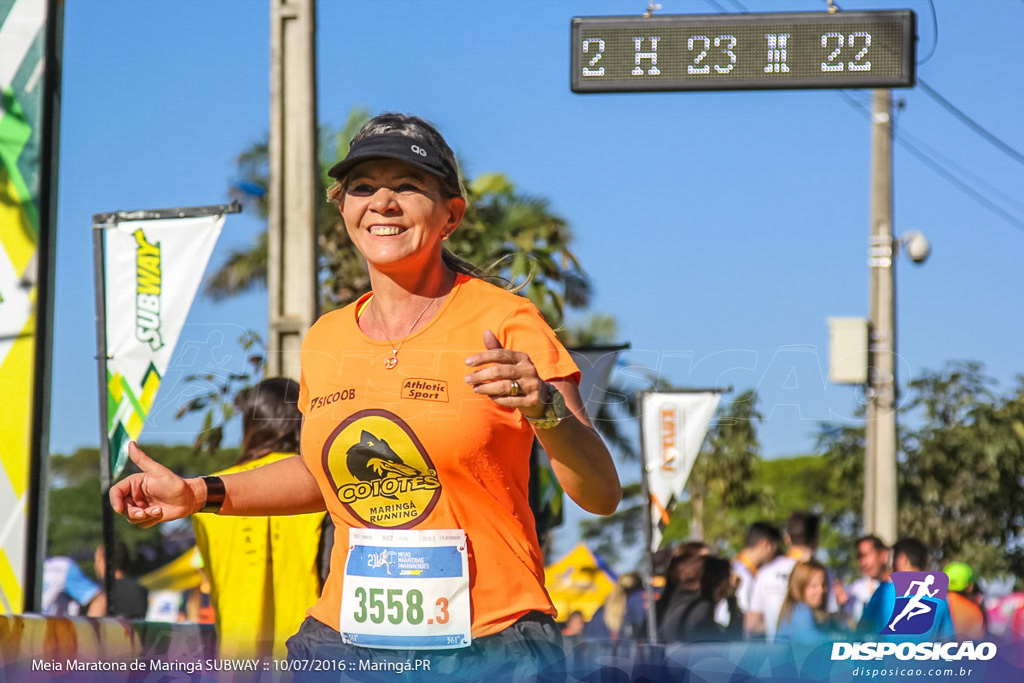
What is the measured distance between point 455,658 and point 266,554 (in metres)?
1.63

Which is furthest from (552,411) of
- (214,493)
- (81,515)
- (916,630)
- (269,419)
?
(81,515)

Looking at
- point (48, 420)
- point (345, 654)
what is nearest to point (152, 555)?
point (48, 420)

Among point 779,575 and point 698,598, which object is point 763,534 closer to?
point 779,575

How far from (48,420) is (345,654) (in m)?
2.19

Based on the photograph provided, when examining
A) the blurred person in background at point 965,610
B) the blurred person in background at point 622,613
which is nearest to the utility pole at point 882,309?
the blurred person in background at point 622,613

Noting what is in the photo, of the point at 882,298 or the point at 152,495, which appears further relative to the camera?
the point at 882,298

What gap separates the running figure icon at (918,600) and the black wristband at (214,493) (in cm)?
227

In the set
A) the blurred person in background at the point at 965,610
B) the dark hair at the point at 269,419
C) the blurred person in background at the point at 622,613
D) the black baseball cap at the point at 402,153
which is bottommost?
the blurred person in background at the point at 622,613

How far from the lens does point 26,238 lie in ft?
14.8

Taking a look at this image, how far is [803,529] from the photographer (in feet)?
24.8

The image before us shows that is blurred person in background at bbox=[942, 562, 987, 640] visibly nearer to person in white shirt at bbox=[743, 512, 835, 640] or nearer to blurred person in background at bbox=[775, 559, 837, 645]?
blurred person in background at bbox=[775, 559, 837, 645]

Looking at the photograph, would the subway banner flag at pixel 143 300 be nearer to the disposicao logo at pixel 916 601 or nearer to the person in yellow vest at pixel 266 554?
the person in yellow vest at pixel 266 554

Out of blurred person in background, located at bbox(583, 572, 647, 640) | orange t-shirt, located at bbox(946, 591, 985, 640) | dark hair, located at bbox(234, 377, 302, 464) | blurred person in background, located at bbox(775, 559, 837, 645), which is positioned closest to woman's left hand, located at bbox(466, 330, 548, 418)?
dark hair, located at bbox(234, 377, 302, 464)

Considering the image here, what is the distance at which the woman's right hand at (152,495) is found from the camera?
2.86 metres
